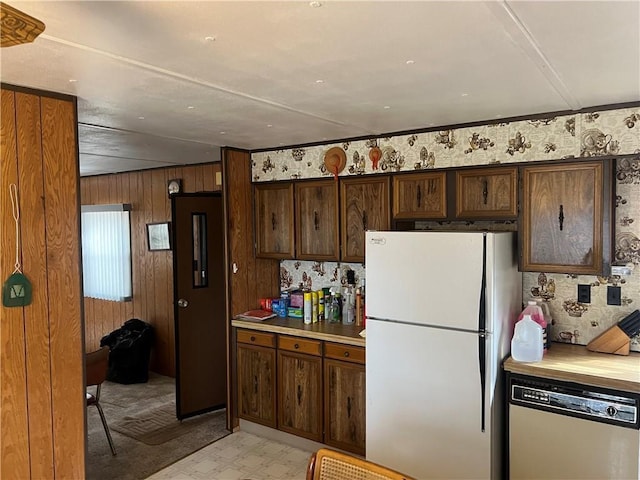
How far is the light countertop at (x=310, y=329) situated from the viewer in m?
3.34

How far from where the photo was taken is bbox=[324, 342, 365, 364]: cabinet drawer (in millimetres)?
3268

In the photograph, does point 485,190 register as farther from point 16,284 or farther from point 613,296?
point 16,284

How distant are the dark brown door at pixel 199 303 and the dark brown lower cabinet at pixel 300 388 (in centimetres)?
83

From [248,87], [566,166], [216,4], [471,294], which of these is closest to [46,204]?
[248,87]

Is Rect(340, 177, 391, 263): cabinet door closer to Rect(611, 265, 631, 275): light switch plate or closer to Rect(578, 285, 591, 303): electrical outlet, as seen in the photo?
Rect(578, 285, 591, 303): electrical outlet

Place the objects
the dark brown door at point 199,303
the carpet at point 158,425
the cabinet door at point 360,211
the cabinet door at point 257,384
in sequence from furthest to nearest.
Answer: the dark brown door at point 199,303 → the carpet at point 158,425 → the cabinet door at point 257,384 → the cabinet door at point 360,211

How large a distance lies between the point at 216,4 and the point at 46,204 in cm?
150

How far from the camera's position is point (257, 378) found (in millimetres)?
3844

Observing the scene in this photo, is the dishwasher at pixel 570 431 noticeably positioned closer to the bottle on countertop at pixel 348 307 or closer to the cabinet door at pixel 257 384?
the bottle on countertop at pixel 348 307

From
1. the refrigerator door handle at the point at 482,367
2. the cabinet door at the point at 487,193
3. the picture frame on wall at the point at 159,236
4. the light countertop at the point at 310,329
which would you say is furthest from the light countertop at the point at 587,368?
the picture frame on wall at the point at 159,236

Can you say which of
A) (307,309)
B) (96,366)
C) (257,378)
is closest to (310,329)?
(307,309)

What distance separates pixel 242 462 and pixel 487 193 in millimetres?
2541

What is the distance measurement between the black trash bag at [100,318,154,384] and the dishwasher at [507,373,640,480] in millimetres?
4034

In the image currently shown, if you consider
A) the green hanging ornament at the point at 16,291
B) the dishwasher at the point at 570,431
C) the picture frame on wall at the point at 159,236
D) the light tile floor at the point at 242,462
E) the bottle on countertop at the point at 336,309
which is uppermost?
the picture frame on wall at the point at 159,236
